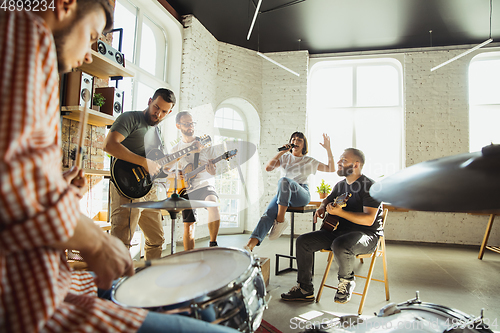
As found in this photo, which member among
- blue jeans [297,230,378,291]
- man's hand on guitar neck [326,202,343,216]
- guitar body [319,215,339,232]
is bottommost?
blue jeans [297,230,378,291]

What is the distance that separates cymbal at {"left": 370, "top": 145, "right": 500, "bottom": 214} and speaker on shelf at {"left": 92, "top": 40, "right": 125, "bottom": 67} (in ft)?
8.94

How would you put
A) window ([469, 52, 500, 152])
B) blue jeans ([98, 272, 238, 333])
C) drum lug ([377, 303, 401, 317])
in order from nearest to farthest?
blue jeans ([98, 272, 238, 333]), drum lug ([377, 303, 401, 317]), window ([469, 52, 500, 152])

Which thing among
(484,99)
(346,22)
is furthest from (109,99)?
(484,99)

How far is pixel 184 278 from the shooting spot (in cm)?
94

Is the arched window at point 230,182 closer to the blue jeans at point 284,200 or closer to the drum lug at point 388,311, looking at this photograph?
the blue jeans at point 284,200

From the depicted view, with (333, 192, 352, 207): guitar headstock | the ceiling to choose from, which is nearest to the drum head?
(333, 192, 352, 207): guitar headstock

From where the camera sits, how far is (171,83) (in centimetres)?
493

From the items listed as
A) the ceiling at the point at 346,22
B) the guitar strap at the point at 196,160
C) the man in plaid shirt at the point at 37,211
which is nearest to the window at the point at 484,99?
the ceiling at the point at 346,22

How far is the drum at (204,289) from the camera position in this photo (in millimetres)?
779

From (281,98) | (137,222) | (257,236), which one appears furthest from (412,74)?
(137,222)

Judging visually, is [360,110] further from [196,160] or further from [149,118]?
[149,118]

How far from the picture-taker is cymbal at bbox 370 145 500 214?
0.72m

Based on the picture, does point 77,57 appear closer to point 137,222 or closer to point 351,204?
point 137,222

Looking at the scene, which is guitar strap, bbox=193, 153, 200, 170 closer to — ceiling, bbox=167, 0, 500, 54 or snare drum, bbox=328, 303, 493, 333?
snare drum, bbox=328, 303, 493, 333
